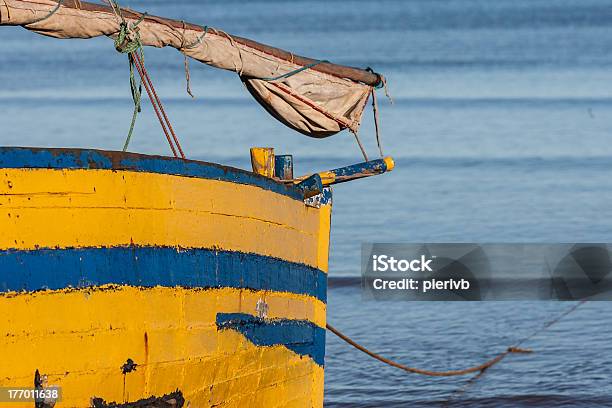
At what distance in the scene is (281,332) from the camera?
9039 millimetres

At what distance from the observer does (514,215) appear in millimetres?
21109

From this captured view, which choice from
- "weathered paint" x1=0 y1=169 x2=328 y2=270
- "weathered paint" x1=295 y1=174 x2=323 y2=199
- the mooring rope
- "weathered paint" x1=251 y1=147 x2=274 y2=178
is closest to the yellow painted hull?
"weathered paint" x1=0 y1=169 x2=328 y2=270

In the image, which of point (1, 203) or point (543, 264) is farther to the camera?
point (543, 264)

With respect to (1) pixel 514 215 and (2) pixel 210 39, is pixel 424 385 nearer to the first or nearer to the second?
(2) pixel 210 39

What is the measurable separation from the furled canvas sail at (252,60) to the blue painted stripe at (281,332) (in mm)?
1699

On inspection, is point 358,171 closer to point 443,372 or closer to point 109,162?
point 109,162

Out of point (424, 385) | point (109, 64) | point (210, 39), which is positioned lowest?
point (424, 385)

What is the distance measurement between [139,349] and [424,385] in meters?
6.06

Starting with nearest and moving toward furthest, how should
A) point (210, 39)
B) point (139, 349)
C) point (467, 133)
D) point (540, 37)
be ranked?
point (139, 349) → point (210, 39) → point (467, 133) → point (540, 37)

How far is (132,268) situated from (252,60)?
10.8 ft

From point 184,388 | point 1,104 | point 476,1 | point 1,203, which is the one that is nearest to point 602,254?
point 184,388

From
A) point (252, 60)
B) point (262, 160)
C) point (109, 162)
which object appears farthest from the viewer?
point (252, 60)

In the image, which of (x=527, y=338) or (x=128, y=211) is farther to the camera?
(x=527, y=338)

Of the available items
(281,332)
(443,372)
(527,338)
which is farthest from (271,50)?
(527,338)
